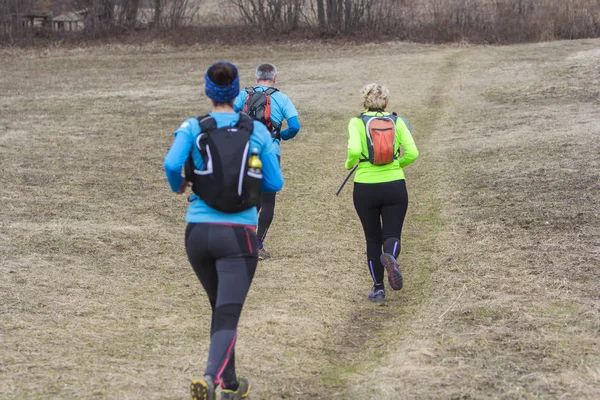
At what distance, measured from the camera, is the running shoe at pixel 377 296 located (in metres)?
6.70

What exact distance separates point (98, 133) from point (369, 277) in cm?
960

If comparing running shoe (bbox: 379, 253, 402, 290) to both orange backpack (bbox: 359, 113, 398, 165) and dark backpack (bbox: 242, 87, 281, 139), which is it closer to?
orange backpack (bbox: 359, 113, 398, 165)

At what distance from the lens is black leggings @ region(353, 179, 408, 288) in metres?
6.39

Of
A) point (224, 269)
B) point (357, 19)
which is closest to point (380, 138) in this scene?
point (224, 269)

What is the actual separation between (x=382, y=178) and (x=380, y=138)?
33cm

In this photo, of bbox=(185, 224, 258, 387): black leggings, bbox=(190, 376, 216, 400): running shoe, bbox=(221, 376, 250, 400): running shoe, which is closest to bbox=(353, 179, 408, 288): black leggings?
bbox=(221, 376, 250, 400): running shoe

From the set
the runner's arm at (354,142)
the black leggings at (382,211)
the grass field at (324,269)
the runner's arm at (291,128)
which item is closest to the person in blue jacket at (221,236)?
the grass field at (324,269)

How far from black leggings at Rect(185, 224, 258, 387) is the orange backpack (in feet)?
7.53

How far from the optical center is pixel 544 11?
32562 mm

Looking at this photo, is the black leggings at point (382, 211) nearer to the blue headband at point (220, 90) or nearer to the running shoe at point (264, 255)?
the running shoe at point (264, 255)

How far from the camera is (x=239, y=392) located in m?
4.52

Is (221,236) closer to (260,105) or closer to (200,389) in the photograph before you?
(200,389)

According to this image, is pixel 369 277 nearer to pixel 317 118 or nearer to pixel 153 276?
pixel 153 276

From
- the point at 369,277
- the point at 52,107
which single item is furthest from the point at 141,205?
the point at 52,107
